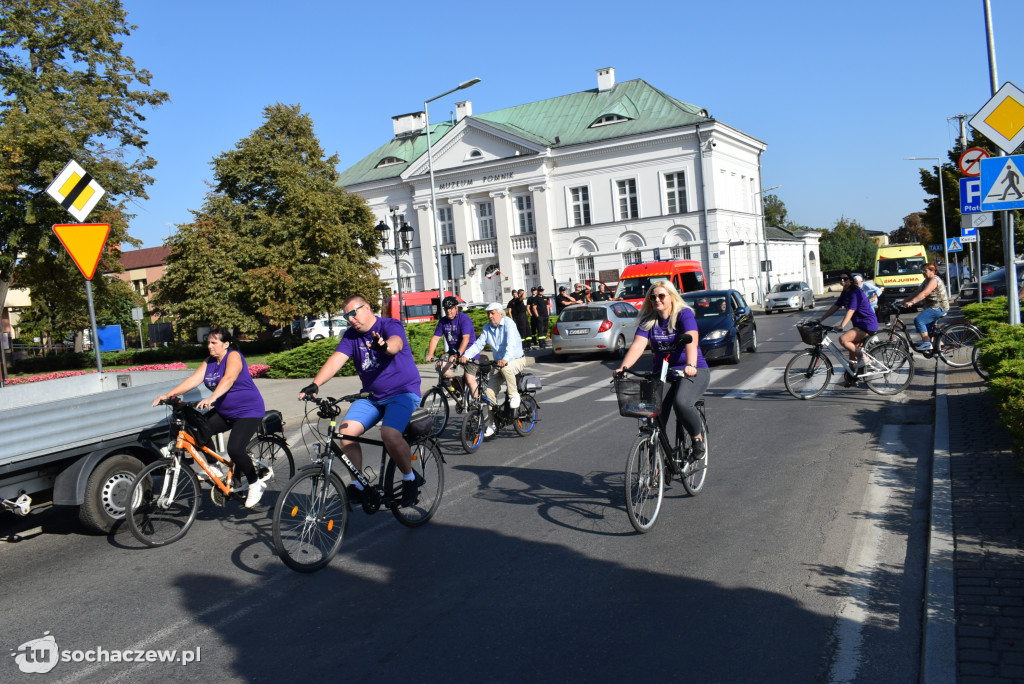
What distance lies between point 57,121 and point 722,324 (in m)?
19.8

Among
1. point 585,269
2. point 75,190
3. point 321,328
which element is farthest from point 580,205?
point 75,190

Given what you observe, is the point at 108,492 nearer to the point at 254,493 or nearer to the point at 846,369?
the point at 254,493

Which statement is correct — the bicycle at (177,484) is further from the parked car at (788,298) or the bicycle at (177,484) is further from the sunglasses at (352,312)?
the parked car at (788,298)

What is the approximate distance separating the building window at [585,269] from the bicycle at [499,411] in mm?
43597

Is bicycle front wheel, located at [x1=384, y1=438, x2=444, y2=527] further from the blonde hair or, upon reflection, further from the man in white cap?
the man in white cap

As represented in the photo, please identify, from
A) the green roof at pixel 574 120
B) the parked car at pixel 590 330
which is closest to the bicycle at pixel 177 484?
the parked car at pixel 590 330

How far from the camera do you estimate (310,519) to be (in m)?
5.71

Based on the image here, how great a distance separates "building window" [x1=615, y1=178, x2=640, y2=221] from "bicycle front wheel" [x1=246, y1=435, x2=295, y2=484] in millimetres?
46470

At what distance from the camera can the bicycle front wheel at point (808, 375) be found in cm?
1231

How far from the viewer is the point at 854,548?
568cm

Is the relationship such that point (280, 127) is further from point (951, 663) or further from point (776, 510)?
point (951, 663)

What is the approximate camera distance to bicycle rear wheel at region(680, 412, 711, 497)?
22.7 ft

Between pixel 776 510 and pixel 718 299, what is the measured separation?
12.7 metres

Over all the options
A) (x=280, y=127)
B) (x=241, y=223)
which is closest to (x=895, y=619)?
(x=241, y=223)
